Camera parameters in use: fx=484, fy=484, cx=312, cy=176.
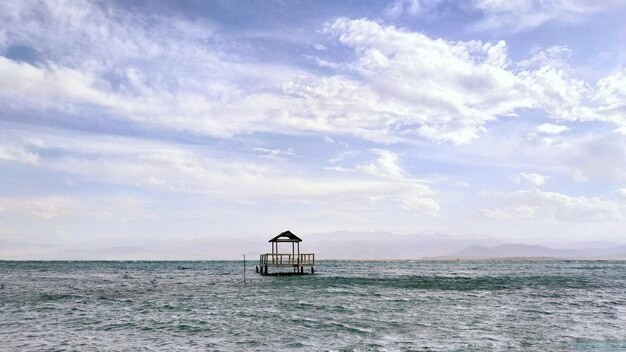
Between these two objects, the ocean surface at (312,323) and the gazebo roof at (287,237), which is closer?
the ocean surface at (312,323)

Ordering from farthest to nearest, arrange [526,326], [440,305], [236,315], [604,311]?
[440,305] → [604,311] → [236,315] → [526,326]

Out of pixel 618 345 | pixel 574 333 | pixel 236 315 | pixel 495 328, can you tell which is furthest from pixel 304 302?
pixel 618 345

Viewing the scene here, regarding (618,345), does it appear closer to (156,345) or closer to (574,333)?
(574,333)

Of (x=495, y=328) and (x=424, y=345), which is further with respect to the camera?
(x=495, y=328)

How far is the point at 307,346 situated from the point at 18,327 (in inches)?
570

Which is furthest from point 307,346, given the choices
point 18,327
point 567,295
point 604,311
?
point 567,295

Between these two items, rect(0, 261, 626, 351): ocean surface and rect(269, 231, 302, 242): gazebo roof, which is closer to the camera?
rect(0, 261, 626, 351): ocean surface

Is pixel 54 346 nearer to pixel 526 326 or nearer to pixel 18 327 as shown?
pixel 18 327

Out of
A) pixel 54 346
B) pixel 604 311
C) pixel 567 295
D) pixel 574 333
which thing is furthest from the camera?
pixel 567 295

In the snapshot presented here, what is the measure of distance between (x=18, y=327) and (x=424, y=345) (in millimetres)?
18914

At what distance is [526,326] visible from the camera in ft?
78.2

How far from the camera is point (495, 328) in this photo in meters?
23.1

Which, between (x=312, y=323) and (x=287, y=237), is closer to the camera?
(x=312, y=323)

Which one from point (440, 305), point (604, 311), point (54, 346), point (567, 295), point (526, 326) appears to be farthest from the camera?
point (567, 295)
